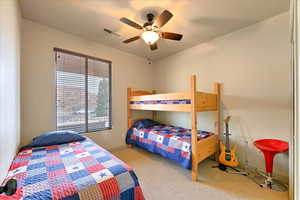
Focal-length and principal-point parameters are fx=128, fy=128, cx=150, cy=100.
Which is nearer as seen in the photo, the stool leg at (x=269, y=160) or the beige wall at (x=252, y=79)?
the stool leg at (x=269, y=160)

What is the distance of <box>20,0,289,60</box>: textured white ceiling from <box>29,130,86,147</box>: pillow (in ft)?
6.16

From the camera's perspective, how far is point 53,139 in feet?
6.54

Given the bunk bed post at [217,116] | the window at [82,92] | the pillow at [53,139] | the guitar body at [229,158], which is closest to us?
the pillow at [53,139]

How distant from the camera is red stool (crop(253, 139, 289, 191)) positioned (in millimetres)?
1729

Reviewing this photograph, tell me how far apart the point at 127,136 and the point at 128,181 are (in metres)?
2.11

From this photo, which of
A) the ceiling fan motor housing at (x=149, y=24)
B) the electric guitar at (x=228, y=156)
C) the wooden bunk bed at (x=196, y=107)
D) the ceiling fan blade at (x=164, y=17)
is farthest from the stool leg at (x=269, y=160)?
the ceiling fan motor housing at (x=149, y=24)

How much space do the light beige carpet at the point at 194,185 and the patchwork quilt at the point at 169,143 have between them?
9.3 inches

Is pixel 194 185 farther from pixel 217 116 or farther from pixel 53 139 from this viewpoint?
pixel 53 139

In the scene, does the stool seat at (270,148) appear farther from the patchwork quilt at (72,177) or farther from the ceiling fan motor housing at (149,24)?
the ceiling fan motor housing at (149,24)

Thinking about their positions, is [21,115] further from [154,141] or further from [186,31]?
[186,31]

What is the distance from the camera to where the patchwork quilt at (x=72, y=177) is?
97 cm

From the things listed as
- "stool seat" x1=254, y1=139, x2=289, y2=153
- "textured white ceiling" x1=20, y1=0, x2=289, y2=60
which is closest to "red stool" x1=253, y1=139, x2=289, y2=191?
"stool seat" x1=254, y1=139, x2=289, y2=153

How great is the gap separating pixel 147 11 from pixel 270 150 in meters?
2.59

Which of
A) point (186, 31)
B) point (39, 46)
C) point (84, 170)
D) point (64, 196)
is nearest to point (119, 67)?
point (39, 46)
